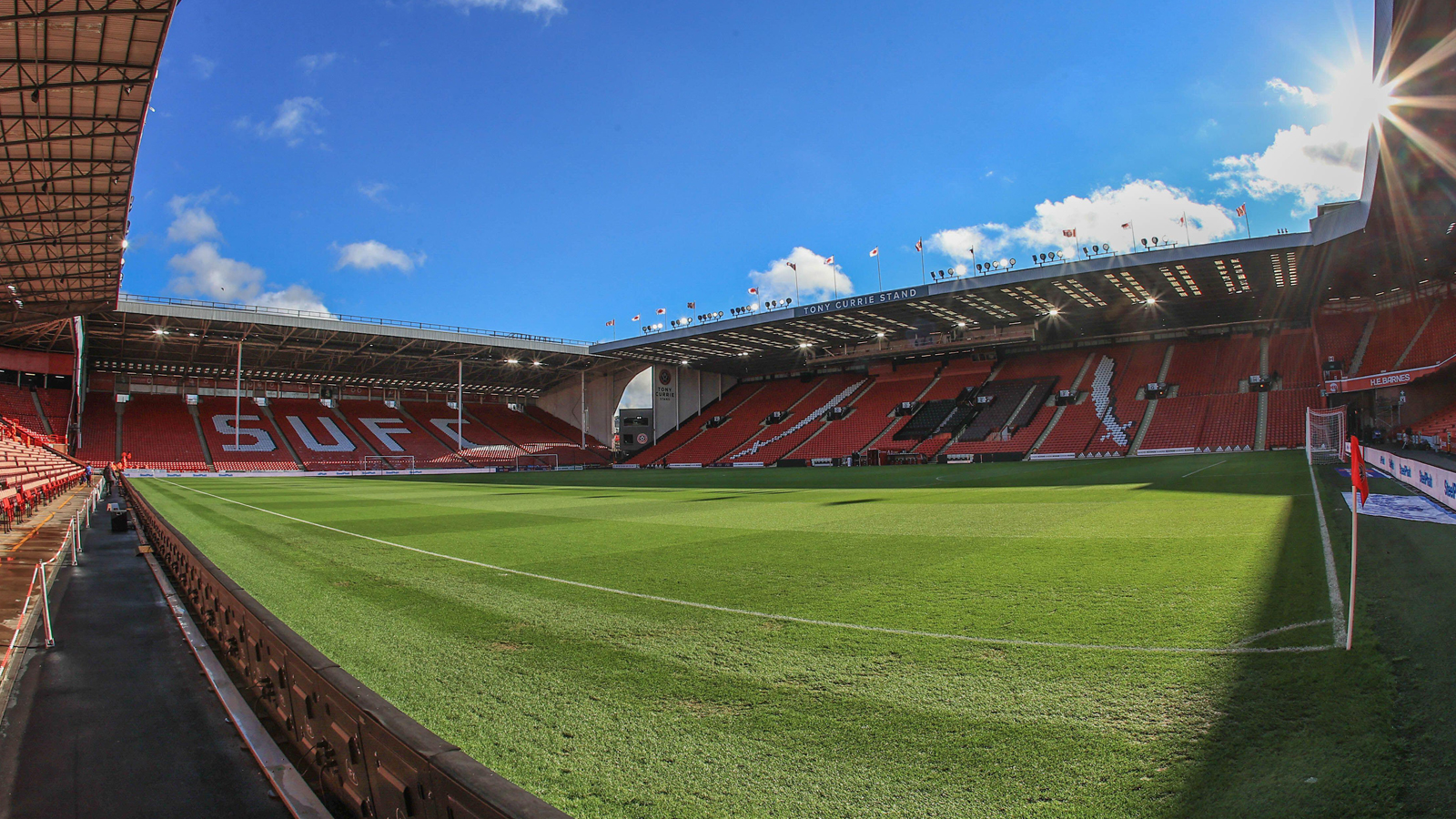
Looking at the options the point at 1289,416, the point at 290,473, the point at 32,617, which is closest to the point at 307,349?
the point at 290,473

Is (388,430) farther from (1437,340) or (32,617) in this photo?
(1437,340)

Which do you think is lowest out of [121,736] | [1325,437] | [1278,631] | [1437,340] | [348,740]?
[121,736]

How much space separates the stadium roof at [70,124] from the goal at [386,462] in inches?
1107

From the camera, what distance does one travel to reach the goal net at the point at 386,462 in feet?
172

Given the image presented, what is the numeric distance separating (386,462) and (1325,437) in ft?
196

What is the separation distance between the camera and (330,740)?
3035 mm

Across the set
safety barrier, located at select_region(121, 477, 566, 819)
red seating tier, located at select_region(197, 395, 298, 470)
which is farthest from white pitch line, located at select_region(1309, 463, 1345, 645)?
red seating tier, located at select_region(197, 395, 298, 470)

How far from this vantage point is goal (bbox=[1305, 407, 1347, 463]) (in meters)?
25.5

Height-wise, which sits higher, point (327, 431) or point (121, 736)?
point (327, 431)

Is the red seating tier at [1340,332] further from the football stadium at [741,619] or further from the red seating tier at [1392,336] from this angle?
the football stadium at [741,619]

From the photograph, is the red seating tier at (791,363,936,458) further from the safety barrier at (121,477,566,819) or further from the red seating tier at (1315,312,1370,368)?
the safety barrier at (121,477,566,819)

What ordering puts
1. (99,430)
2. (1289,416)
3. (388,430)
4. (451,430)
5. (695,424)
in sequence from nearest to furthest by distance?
A: (1289,416), (99,430), (388,430), (451,430), (695,424)

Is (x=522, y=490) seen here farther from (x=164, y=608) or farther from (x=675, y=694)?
(x=675, y=694)

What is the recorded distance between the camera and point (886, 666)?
175 inches
